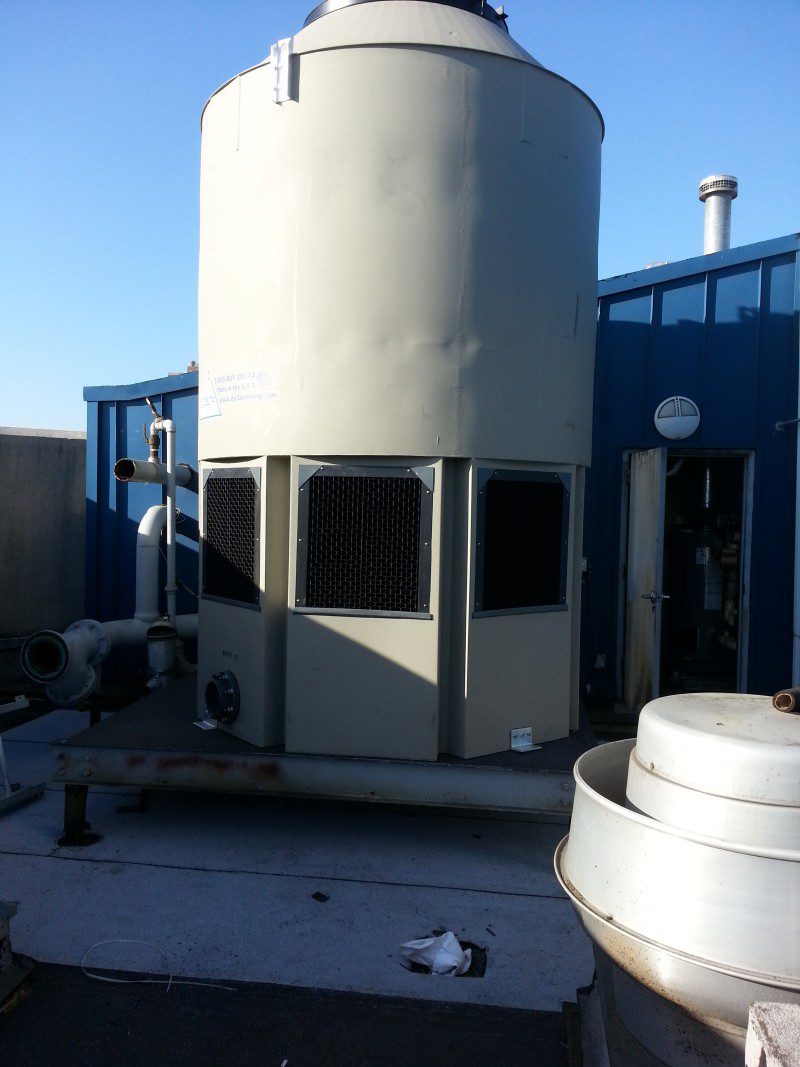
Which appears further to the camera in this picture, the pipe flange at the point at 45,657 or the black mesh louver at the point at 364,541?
the pipe flange at the point at 45,657

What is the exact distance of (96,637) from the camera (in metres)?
5.95

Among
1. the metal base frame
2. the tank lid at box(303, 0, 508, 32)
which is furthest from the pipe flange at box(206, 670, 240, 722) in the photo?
the tank lid at box(303, 0, 508, 32)

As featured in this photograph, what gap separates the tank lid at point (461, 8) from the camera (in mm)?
4618

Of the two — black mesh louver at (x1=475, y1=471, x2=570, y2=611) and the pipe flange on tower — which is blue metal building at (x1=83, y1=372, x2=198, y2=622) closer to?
the pipe flange on tower

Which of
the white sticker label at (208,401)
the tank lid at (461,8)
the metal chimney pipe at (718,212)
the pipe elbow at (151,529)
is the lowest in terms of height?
the pipe elbow at (151,529)

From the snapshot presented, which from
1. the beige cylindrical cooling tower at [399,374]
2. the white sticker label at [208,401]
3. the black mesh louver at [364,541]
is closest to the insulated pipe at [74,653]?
the beige cylindrical cooling tower at [399,374]

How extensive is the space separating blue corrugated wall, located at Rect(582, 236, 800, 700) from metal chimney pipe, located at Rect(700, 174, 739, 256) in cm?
75

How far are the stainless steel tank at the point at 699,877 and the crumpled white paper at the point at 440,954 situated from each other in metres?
1.20

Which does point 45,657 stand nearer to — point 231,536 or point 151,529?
point 151,529

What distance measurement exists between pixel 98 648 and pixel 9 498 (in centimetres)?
286

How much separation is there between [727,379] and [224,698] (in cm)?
446

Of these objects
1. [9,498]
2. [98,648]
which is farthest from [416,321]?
[9,498]

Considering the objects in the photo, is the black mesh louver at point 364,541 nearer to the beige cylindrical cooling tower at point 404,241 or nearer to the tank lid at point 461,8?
the beige cylindrical cooling tower at point 404,241

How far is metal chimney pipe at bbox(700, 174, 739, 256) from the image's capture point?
6.64 m
